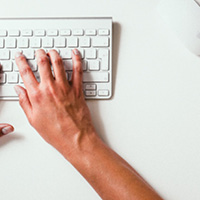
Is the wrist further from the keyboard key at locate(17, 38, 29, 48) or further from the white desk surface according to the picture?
the keyboard key at locate(17, 38, 29, 48)

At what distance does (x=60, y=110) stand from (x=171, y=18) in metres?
0.33

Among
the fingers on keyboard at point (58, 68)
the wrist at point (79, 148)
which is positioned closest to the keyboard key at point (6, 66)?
the fingers on keyboard at point (58, 68)

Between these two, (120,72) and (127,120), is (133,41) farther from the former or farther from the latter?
(127,120)

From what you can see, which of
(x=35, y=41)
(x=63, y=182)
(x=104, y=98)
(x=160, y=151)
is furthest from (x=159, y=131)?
(x=35, y=41)

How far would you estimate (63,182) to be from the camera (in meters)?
0.57

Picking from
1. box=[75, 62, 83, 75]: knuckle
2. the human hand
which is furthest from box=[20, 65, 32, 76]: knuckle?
box=[75, 62, 83, 75]: knuckle

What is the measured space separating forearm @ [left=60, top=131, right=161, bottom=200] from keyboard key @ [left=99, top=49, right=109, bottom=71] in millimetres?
158

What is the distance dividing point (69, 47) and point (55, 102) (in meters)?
0.13

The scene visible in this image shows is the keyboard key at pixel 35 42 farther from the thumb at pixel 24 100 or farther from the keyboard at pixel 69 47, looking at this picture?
the thumb at pixel 24 100

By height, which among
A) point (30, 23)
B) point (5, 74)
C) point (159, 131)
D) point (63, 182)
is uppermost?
point (30, 23)

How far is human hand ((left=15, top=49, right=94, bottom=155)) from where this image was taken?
0.54 metres

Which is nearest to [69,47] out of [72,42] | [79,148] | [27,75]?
[72,42]

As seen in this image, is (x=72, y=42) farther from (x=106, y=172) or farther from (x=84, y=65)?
(x=106, y=172)

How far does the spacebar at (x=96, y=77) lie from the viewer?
1.88ft
